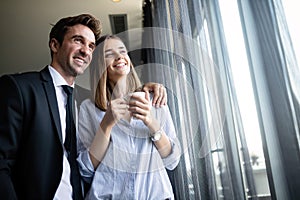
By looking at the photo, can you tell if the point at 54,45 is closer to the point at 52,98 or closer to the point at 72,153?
the point at 52,98

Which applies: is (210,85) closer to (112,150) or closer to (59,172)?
(112,150)

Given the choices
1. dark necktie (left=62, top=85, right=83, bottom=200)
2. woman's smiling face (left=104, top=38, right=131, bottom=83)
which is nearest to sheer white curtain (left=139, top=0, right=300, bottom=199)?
woman's smiling face (left=104, top=38, right=131, bottom=83)

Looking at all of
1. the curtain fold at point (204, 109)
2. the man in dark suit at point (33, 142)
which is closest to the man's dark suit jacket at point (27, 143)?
the man in dark suit at point (33, 142)

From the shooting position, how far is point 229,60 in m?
0.69

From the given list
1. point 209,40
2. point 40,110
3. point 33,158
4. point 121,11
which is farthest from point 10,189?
point 121,11

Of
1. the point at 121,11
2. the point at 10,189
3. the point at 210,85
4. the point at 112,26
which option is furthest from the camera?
the point at 112,26

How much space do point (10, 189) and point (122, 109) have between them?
375 millimetres

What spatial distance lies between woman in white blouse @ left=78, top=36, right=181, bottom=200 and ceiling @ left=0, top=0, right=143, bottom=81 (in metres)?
1.77

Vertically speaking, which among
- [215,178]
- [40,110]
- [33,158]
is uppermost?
[40,110]

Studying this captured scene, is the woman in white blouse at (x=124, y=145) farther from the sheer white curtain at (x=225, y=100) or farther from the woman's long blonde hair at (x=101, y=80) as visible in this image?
the sheer white curtain at (x=225, y=100)

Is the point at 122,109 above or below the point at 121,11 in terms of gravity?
below

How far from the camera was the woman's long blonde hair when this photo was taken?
0.92 m

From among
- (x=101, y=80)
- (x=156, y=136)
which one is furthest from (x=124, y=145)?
(x=101, y=80)

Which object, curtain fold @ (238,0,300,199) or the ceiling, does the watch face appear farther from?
the ceiling
